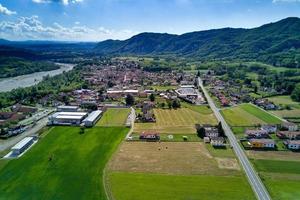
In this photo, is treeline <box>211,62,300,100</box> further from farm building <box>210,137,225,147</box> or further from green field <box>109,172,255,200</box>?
green field <box>109,172,255,200</box>

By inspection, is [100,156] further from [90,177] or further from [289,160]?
[289,160]

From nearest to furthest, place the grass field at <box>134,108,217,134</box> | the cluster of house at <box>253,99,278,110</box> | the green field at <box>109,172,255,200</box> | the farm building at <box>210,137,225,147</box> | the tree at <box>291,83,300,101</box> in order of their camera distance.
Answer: the green field at <box>109,172,255,200</box>, the farm building at <box>210,137,225,147</box>, the grass field at <box>134,108,217,134</box>, the cluster of house at <box>253,99,278,110</box>, the tree at <box>291,83,300,101</box>

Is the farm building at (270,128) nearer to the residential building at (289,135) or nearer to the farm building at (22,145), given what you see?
the residential building at (289,135)

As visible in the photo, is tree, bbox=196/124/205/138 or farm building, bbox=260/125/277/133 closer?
tree, bbox=196/124/205/138

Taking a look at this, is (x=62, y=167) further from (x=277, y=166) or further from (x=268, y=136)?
(x=268, y=136)

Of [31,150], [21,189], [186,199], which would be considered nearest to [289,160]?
[186,199]

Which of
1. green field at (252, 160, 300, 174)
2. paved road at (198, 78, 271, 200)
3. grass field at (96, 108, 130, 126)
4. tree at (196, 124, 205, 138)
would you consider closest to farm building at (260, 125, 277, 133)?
paved road at (198, 78, 271, 200)

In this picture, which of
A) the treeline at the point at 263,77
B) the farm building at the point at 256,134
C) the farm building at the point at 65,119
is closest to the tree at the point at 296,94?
the treeline at the point at 263,77

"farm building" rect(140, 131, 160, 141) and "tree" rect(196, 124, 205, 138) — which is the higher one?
Result: "tree" rect(196, 124, 205, 138)
